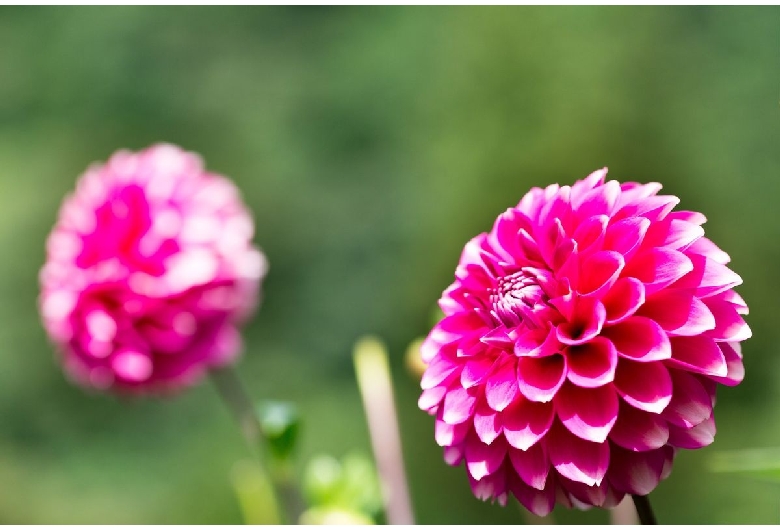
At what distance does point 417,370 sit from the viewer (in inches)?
37.4

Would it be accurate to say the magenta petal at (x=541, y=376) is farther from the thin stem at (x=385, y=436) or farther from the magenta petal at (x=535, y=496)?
the thin stem at (x=385, y=436)

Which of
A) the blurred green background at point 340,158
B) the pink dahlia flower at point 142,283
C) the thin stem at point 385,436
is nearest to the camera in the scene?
the thin stem at point 385,436

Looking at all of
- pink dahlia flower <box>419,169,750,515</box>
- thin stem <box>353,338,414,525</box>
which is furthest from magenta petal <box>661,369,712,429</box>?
thin stem <box>353,338,414,525</box>

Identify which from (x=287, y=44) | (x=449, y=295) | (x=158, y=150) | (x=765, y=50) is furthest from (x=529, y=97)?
(x=449, y=295)

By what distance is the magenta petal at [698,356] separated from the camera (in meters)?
0.48

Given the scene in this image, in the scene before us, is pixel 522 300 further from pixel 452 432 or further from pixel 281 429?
pixel 281 429

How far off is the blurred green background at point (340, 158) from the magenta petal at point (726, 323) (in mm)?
2065

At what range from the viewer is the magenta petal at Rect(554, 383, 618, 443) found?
19.0 inches

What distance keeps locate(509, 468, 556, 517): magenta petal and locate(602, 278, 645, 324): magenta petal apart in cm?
11

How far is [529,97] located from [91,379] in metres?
2.46

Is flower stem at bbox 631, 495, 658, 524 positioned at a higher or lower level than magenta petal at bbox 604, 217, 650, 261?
lower

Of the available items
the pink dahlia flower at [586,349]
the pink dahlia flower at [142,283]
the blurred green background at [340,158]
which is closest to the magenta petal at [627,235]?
the pink dahlia flower at [586,349]

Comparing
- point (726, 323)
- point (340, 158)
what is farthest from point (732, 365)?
point (340, 158)

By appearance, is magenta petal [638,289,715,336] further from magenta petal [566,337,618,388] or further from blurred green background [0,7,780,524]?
blurred green background [0,7,780,524]
